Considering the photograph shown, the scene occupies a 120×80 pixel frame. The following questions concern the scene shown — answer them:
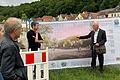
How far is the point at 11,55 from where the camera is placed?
5.02 meters

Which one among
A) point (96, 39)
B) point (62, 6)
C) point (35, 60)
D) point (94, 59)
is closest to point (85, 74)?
point (94, 59)

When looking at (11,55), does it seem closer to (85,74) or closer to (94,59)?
(85,74)

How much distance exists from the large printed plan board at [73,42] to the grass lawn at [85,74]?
172 millimetres

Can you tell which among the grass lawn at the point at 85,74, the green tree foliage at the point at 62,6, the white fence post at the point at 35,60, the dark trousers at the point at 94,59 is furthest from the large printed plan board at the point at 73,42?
the green tree foliage at the point at 62,6

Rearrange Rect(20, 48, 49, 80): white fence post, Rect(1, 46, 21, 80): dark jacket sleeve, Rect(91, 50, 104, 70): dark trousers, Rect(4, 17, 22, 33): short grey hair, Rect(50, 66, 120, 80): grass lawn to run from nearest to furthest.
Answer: Rect(1, 46, 21, 80): dark jacket sleeve → Rect(4, 17, 22, 33): short grey hair → Rect(20, 48, 49, 80): white fence post → Rect(50, 66, 120, 80): grass lawn → Rect(91, 50, 104, 70): dark trousers

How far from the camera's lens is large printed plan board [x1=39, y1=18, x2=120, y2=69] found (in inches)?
514

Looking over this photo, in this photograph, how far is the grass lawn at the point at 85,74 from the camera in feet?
39.6

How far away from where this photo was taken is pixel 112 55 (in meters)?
13.8

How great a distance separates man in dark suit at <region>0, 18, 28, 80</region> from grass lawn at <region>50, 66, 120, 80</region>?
682 centimetres

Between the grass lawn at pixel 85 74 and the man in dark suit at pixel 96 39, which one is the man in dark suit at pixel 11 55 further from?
the man in dark suit at pixel 96 39

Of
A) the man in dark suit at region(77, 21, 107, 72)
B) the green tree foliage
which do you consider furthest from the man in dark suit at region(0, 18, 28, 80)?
the green tree foliage

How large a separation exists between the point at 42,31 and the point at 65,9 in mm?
90189

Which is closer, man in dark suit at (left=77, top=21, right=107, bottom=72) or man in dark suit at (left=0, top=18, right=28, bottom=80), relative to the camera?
man in dark suit at (left=0, top=18, right=28, bottom=80)

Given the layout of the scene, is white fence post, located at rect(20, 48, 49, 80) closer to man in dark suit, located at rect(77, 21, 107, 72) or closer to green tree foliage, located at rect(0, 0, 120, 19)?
man in dark suit, located at rect(77, 21, 107, 72)
